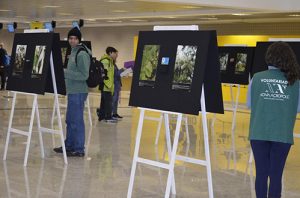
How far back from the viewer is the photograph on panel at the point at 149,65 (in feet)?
20.4

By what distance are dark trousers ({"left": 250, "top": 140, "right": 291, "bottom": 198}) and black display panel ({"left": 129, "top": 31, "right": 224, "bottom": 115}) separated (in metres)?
0.70

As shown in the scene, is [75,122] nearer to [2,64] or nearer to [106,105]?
[106,105]

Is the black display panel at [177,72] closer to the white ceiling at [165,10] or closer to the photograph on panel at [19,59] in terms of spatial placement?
the photograph on panel at [19,59]

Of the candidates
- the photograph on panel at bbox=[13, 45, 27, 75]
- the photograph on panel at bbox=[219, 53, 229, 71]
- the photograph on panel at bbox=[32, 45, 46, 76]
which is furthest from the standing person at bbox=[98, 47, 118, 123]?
the photograph on panel at bbox=[32, 45, 46, 76]

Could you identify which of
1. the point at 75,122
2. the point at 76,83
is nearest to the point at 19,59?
the point at 76,83

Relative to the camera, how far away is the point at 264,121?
5.33 m

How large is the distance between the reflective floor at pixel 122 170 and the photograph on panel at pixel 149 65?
4.29 ft

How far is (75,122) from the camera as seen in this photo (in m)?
8.73

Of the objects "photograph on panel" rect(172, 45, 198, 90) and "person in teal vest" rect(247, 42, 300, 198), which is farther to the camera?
"photograph on panel" rect(172, 45, 198, 90)

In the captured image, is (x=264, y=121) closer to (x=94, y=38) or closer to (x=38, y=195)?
(x=38, y=195)

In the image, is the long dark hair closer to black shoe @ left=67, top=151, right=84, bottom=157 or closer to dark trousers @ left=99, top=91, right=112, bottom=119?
black shoe @ left=67, top=151, right=84, bottom=157

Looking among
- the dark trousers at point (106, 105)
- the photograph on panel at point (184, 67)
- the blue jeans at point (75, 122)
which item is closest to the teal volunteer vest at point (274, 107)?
the photograph on panel at point (184, 67)

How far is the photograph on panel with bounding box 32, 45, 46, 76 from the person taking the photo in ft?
27.1

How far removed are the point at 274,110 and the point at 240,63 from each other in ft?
29.0
